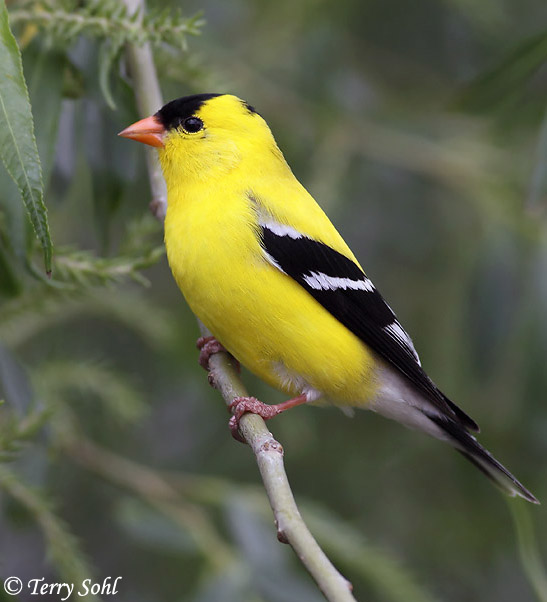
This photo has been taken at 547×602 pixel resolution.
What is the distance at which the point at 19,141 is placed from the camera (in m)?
1.90

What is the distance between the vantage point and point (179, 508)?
3.57 m

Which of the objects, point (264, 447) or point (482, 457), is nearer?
point (264, 447)

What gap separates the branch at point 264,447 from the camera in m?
1.62

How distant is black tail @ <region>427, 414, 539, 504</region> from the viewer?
9.45 ft

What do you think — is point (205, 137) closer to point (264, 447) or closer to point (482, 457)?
point (264, 447)

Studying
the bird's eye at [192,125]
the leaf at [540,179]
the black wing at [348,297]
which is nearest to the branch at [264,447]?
the bird's eye at [192,125]

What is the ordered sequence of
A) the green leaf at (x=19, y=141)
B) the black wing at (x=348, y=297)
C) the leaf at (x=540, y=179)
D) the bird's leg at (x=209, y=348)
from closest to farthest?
the green leaf at (x=19, y=141), the leaf at (x=540, y=179), the black wing at (x=348, y=297), the bird's leg at (x=209, y=348)

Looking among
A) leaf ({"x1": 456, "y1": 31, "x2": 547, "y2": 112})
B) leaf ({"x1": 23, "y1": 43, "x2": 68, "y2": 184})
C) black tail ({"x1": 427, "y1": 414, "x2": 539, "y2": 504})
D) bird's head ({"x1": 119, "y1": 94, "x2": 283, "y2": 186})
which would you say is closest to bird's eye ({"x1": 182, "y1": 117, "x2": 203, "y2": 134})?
bird's head ({"x1": 119, "y1": 94, "x2": 283, "y2": 186})

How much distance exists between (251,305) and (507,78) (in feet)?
4.55

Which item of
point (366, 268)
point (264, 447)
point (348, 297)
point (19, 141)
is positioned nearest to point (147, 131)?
A: point (348, 297)

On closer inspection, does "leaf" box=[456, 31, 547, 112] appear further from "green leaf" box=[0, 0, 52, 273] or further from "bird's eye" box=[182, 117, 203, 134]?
"green leaf" box=[0, 0, 52, 273]

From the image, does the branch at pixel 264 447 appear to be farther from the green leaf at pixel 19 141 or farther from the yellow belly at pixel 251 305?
the green leaf at pixel 19 141

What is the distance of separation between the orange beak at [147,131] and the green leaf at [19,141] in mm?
892

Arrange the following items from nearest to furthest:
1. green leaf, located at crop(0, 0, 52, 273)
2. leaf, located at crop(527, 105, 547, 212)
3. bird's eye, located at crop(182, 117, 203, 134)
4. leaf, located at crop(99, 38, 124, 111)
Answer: green leaf, located at crop(0, 0, 52, 273)
leaf, located at crop(99, 38, 124, 111)
leaf, located at crop(527, 105, 547, 212)
bird's eye, located at crop(182, 117, 203, 134)
